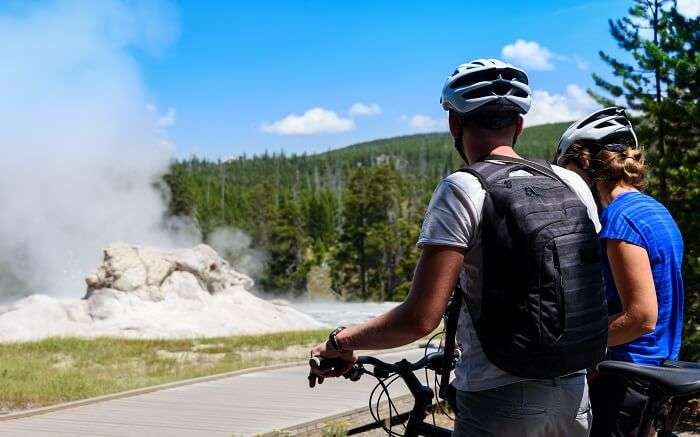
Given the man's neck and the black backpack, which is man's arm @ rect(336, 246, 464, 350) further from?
the man's neck

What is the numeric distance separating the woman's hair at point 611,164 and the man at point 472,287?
2.54 feet

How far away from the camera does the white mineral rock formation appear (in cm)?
2491

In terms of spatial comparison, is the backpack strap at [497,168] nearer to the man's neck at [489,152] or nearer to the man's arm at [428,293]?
the man's neck at [489,152]

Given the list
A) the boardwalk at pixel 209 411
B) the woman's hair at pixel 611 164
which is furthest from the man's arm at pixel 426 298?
the boardwalk at pixel 209 411

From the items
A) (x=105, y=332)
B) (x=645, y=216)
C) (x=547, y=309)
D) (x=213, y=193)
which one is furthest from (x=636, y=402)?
(x=213, y=193)

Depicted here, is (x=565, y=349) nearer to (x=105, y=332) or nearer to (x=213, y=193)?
(x=105, y=332)

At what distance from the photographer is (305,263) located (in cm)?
6931

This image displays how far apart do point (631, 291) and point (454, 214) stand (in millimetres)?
1033

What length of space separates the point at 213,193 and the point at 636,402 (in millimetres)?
116775

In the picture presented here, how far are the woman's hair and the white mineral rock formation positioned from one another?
22059 millimetres

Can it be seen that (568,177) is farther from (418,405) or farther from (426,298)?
(418,405)

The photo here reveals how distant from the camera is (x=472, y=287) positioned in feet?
7.39

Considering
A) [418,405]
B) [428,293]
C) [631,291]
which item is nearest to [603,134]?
[631,291]

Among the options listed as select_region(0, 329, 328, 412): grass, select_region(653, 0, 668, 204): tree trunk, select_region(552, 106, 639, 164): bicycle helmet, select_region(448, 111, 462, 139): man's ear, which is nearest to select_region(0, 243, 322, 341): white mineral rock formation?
select_region(0, 329, 328, 412): grass
